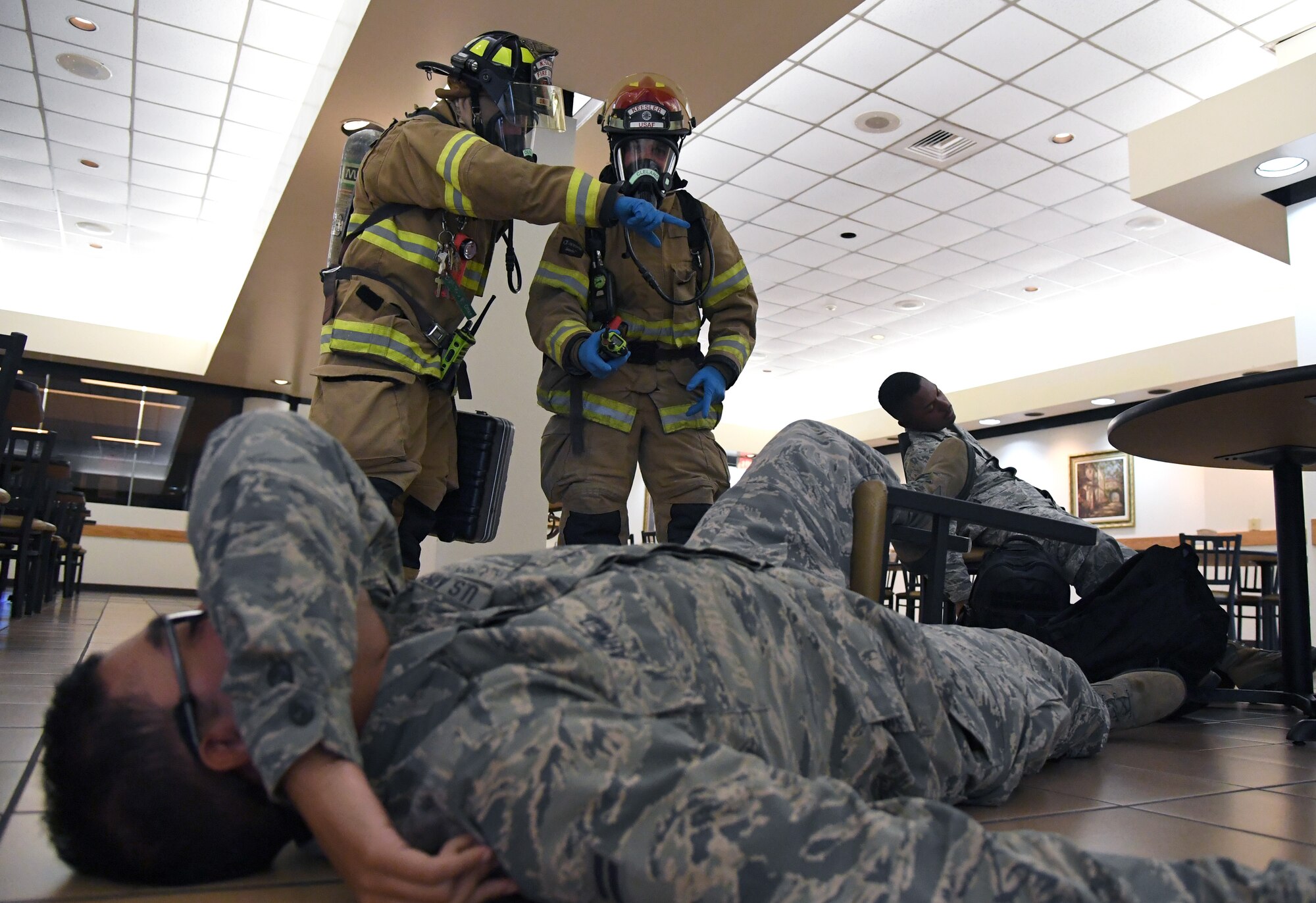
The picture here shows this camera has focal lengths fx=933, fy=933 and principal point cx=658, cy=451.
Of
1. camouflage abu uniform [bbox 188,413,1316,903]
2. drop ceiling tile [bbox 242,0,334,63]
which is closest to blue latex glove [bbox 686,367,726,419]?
camouflage abu uniform [bbox 188,413,1316,903]

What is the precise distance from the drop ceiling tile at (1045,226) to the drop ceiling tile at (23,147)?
6.69 meters

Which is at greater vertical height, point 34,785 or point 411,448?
point 411,448

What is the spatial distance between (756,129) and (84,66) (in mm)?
3817

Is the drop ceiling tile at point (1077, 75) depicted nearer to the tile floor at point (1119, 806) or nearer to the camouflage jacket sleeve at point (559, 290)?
the camouflage jacket sleeve at point (559, 290)

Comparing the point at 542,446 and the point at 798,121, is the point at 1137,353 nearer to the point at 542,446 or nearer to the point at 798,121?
the point at 798,121

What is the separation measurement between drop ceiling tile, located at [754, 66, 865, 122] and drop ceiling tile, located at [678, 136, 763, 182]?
0.55m

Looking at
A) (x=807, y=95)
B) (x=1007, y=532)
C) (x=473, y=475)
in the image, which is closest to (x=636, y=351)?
(x=473, y=475)

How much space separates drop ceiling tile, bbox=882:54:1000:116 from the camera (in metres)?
4.92

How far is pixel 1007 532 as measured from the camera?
8.44ft

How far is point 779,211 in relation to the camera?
6.77 meters

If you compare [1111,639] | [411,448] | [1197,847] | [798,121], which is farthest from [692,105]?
[1197,847]

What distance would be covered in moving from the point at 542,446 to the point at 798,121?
3.87 meters

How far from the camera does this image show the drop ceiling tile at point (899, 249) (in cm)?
715

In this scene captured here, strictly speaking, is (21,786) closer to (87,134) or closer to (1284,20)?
(1284,20)
